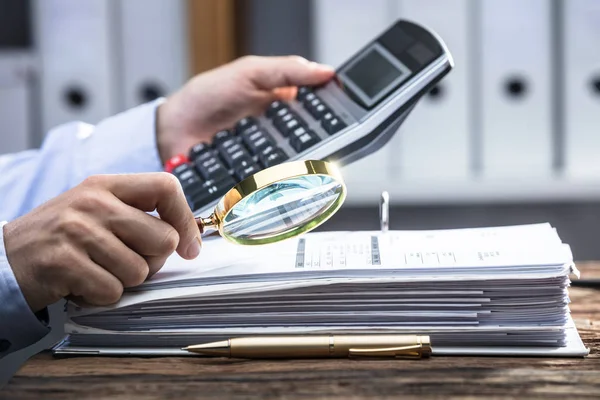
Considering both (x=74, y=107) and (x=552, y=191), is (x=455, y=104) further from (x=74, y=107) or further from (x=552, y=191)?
(x=74, y=107)

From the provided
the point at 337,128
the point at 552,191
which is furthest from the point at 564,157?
the point at 337,128

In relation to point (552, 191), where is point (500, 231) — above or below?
above

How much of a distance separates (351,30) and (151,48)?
0.29 meters

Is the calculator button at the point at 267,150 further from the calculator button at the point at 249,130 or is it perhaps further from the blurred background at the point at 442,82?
the blurred background at the point at 442,82

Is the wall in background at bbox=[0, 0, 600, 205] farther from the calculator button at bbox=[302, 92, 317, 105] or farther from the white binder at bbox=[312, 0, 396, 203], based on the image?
the calculator button at bbox=[302, 92, 317, 105]

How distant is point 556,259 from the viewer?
470 mm

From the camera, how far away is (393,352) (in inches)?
18.0

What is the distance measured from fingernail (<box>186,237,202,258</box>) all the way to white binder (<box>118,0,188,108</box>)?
76 cm

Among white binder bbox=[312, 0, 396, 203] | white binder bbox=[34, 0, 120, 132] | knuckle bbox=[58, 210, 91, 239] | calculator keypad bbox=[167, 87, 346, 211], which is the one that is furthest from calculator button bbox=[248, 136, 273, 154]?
white binder bbox=[34, 0, 120, 132]

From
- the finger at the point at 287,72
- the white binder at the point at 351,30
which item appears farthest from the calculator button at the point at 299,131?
the white binder at the point at 351,30

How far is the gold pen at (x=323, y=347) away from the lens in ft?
1.50

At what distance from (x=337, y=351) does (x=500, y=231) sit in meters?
0.16

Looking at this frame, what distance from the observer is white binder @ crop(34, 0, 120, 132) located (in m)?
1.22

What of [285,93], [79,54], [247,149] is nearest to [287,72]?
[285,93]
